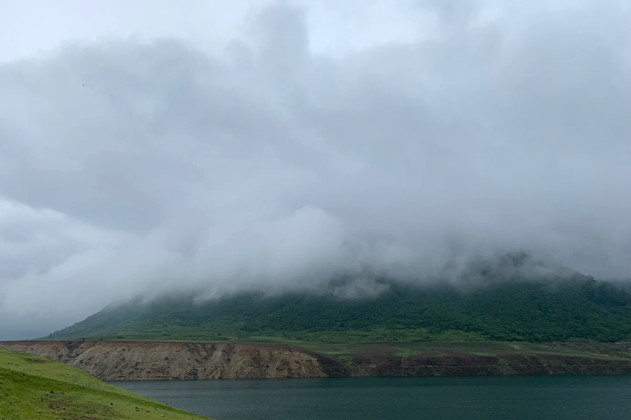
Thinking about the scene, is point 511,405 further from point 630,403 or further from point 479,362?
point 479,362

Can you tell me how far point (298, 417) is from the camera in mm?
83188

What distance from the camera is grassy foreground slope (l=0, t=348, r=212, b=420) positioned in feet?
115

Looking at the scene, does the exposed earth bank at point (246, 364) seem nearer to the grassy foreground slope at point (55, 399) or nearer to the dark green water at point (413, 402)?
the dark green water at point (413, 402)

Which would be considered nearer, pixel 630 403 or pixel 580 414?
pixel 580 414

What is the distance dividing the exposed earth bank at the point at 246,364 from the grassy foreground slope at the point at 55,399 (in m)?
134

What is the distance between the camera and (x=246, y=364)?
625 ft

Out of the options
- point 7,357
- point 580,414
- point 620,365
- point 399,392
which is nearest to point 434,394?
point 399,392

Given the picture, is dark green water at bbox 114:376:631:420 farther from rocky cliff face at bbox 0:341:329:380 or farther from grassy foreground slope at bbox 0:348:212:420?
rocky cliff face at bbox 0:341:329:380

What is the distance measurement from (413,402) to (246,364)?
9775 cm

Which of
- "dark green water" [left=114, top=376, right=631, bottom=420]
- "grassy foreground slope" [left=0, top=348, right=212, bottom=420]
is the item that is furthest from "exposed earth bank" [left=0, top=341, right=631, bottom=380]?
"grassy foreground slope" [left=0, top=348, right=212, bottom=420]

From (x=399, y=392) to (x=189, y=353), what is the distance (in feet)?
313

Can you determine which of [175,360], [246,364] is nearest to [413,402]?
[246,364]

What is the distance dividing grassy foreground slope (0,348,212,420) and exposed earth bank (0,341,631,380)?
5285 inches

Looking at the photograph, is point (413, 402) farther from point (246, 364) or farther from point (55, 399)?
point (246, 364)
